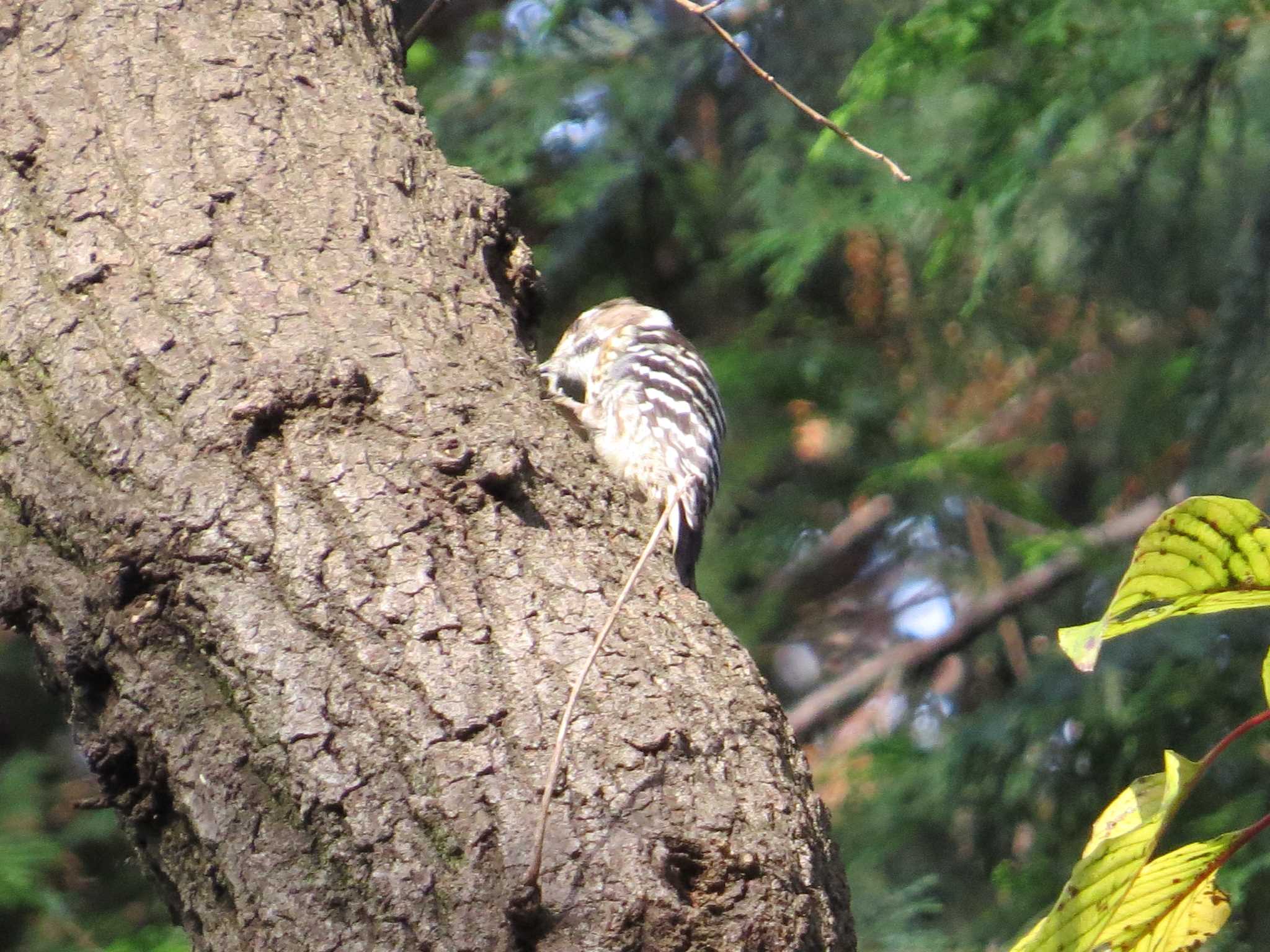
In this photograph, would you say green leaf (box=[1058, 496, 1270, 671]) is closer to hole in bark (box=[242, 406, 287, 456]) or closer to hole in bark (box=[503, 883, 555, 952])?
hole in bark (box=[503, 883, 555, 952])

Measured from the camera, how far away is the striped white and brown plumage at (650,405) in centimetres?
337

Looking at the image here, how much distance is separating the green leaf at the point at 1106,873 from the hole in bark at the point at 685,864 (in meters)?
0.37

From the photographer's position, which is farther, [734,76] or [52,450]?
[734,76]

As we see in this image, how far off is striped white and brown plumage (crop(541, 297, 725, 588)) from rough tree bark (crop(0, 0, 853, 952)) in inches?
38.5

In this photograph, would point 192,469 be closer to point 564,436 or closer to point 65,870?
point 564,436

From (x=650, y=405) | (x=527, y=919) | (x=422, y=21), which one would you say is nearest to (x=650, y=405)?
(x=650, y=405)

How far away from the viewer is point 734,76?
662 cm

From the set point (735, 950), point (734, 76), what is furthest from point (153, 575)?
point (734, 76)

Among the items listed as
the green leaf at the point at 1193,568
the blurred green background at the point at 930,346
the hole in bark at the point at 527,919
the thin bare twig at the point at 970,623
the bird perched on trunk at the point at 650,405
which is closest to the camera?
the green leaf at the point at 1193,568

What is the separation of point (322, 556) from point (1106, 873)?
1.03 metres

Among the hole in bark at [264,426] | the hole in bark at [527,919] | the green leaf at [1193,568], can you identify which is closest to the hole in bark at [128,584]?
the hole in bark at [264,426]

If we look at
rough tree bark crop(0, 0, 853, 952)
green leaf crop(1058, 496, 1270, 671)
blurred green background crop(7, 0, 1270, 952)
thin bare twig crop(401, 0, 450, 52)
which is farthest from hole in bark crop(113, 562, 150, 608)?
blurred green background crop(7, 0, 1270, 952)

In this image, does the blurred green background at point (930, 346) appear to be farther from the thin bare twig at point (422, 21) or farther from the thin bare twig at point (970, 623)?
the thin bare twig at point (422, 21)

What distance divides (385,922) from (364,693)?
28 centimetres
